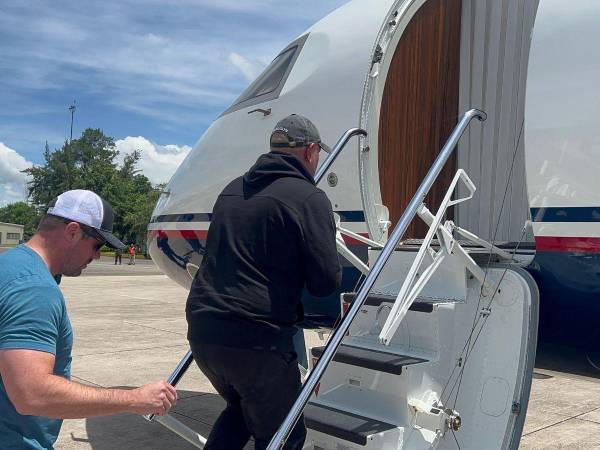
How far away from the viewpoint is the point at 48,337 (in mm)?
1906

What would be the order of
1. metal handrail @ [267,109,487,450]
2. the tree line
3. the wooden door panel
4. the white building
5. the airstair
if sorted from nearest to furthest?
metal handrail @ [267,109,487,450]
the airstair
the wooden door panel
the tree line
the white building

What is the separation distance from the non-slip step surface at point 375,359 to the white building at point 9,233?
11650 cm

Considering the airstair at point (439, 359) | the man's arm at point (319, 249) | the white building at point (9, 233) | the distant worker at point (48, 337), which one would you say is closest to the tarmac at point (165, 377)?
the airstair at point (439, 359)

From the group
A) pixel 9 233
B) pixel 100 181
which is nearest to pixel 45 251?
pixel 100 181

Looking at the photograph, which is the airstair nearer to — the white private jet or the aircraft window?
the white private jet

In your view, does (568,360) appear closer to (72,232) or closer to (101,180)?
(72,232)

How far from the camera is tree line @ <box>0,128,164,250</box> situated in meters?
64.6

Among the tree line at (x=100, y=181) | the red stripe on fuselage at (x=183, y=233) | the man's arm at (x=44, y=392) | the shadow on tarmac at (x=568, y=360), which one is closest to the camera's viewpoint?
the man's arm at (x=44, y=392)

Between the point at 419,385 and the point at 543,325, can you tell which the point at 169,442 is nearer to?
the point at 419,385

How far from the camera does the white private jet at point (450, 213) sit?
3090 mm

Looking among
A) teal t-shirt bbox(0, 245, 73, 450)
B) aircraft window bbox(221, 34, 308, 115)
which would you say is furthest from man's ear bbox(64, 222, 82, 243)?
aircraft window bbox(221, 34, 308, 115)

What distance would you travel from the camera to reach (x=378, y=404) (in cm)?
315

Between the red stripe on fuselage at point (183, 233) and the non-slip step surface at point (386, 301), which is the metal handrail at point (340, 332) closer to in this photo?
the non-slip step surface at point (386, 301)

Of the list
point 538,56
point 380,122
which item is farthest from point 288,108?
point 538,56
